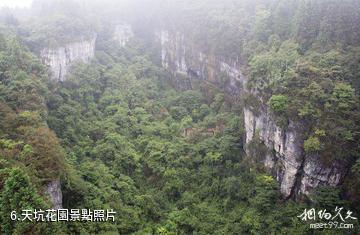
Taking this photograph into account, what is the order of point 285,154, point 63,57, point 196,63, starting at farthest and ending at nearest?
point 196,63, point 63,57, point 285,154

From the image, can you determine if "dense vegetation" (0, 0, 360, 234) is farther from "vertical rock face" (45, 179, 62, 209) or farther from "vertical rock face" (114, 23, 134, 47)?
"vertical rock face" (114, 23, 134, 47)

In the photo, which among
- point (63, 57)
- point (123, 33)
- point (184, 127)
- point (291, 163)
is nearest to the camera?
point (291, 163)

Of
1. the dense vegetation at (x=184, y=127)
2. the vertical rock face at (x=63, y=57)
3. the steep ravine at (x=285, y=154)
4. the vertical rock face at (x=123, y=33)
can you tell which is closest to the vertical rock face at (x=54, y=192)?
the dense vegetation at (x=184, y=127)

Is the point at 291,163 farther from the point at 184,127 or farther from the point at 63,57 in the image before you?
the point at 63,57

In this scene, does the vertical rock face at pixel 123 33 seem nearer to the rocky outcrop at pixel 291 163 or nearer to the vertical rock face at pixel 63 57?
the vertical rock face at pixel 63 57

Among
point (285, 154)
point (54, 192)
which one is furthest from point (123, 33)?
point (54, 192)

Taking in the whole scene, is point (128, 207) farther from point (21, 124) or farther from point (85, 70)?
point (85, 70)

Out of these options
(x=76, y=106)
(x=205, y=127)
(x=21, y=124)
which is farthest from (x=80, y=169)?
(x=205, y=127)
